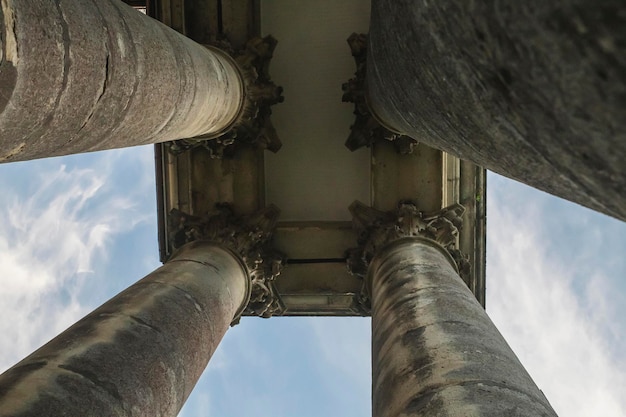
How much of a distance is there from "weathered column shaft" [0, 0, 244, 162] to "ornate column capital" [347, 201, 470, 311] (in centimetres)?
618

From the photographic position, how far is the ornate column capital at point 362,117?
1528cm

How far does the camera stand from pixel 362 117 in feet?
52.1

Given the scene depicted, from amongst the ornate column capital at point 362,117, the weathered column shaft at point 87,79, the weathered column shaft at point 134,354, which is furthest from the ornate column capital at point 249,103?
the weathered column shaft at point 87,79

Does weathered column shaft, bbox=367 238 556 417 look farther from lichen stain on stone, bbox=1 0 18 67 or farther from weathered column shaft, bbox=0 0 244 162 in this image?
lichen stain on stone, bbox=1 0 18 67

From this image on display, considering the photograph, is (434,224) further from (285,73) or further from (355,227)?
(285,73)

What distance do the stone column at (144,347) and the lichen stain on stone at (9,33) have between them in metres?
3.63

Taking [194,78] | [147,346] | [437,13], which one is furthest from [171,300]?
[437,13]

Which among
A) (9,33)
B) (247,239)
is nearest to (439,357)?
(9,33)

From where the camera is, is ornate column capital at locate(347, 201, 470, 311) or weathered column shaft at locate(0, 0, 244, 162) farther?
ornate column capital at locate(347, 201, 470, 311)

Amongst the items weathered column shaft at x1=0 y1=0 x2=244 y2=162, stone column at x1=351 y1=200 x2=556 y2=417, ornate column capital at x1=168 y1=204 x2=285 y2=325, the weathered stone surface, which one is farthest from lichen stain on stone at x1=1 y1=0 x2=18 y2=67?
ornate column capital at x1=168 y1=204 x2=285 y2=325

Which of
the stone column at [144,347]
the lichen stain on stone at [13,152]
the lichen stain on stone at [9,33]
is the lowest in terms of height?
the stone column at [144,347]

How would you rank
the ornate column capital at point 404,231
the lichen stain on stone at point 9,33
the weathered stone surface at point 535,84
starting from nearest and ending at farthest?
the weathered stone surface at point 535,84
the lichen stain on stone at point 9,33
the ornate column capital at point 404,231

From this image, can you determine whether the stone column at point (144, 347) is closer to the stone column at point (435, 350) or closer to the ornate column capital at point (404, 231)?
the ornate column capital at point (404, 231)

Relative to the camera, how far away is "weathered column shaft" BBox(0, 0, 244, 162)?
15.1ft
